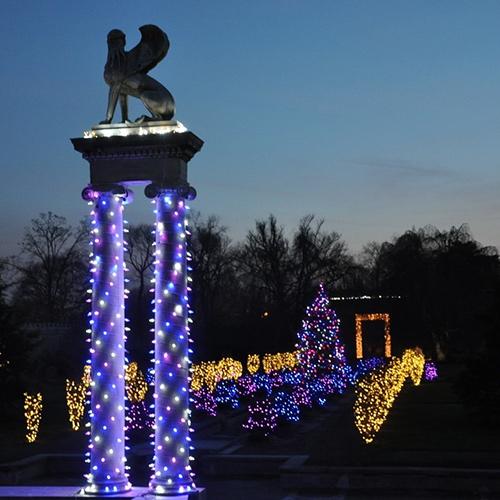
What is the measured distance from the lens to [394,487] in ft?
46.3

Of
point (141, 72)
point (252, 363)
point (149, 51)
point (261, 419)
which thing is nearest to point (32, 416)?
point (261, 419)

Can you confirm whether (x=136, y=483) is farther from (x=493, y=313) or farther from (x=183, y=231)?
(x=493, y=313)

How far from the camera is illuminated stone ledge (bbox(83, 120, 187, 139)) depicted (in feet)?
40.9

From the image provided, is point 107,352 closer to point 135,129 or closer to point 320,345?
point 135,129

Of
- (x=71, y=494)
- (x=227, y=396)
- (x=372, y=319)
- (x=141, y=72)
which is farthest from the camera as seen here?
(x=372, y=319)

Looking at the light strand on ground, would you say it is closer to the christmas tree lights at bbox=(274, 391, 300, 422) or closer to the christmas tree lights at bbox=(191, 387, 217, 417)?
the christmas tree lights at bbox=(191, 387, 217, 417)

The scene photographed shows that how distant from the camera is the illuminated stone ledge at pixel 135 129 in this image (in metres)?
12.5

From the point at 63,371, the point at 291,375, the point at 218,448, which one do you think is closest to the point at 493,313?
the point at 218,448

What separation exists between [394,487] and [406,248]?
53669 millimetres

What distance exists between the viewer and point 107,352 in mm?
12180

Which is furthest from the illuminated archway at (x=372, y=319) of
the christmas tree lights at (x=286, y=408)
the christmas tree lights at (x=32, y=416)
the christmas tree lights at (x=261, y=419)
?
the christmas tree lights at (x=32, y=416)

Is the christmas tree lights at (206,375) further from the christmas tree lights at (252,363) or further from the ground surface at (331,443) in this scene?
the christmas tree lights at (252,363)

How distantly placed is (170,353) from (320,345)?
2213 cm

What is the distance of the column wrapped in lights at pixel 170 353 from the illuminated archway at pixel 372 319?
5333cm
